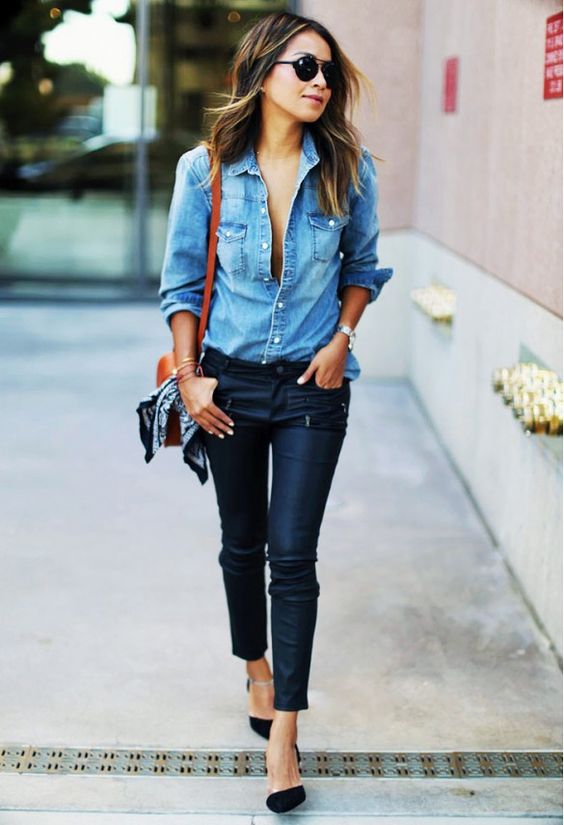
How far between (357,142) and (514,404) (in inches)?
49.0

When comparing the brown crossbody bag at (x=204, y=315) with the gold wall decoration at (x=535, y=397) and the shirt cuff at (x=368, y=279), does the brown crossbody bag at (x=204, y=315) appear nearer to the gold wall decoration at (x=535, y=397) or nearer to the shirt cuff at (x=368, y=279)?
the shirt cuff at (x=368, y=279)

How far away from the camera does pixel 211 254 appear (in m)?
3.06

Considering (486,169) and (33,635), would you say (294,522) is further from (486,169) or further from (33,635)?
(486,169)

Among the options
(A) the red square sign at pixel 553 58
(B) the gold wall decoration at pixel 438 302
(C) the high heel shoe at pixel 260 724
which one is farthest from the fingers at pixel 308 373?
(B) the gold wall decoration at pixel 438 302

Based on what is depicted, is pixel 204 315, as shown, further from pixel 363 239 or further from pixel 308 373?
pixel 363 239

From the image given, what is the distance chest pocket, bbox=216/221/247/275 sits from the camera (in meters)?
3.00

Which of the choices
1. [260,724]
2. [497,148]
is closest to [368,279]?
[260,724]

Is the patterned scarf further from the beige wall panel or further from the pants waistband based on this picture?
the beige wall panel

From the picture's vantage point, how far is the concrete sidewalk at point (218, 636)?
312cm

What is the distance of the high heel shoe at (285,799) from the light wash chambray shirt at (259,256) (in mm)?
1026

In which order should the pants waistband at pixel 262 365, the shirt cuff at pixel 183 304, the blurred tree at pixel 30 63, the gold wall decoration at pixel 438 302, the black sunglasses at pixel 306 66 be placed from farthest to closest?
the blurred tree at pixel 30 63, the gold wall decoration at pixel 438 302, the shirt cuff at pixel 183 304, the pants waistband at pixel 262 365, the black sunglasses at pixel 306 66

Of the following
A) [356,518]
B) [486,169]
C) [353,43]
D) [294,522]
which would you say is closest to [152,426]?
[294,522]

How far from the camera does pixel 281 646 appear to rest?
10.1 ft

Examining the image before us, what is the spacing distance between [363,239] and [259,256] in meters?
0.32
